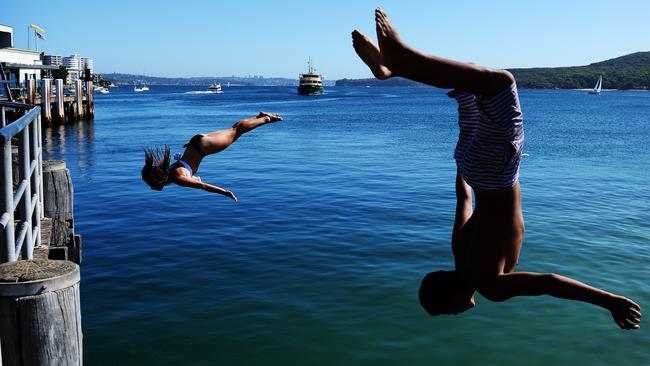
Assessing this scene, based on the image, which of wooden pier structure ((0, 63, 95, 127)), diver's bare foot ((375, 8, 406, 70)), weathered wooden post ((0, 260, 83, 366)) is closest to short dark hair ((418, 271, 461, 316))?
diver's bare foot ((375, 8, 406, 70))

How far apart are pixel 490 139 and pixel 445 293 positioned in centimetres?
121

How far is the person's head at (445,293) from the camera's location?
4.35 meters

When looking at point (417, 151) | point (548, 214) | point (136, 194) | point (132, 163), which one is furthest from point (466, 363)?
point (417, 151)

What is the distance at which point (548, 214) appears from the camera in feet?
69.4

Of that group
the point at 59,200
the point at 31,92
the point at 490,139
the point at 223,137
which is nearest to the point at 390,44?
the point at 490,139

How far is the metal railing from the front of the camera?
18.9 ft

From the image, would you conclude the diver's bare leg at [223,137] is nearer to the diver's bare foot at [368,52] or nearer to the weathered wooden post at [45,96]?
the diver's bare foot at [368,52]

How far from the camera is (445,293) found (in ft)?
14.3

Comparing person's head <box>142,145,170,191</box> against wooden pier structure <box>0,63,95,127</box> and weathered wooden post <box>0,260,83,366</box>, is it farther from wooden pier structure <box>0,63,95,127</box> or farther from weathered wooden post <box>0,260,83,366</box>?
wooden pier structure <box>0,63,95,127</box>

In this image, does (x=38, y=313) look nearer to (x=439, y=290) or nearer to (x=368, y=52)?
(x=439, y=290)

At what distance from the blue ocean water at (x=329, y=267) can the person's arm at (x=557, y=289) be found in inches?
258

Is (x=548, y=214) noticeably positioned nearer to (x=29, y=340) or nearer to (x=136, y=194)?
(x=136, y=194)

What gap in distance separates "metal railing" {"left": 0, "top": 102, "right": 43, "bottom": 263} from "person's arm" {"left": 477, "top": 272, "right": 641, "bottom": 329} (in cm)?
391

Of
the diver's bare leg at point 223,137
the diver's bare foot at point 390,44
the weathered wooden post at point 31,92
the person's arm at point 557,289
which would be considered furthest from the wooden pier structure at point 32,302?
the weathered wooden post at point 31,92
